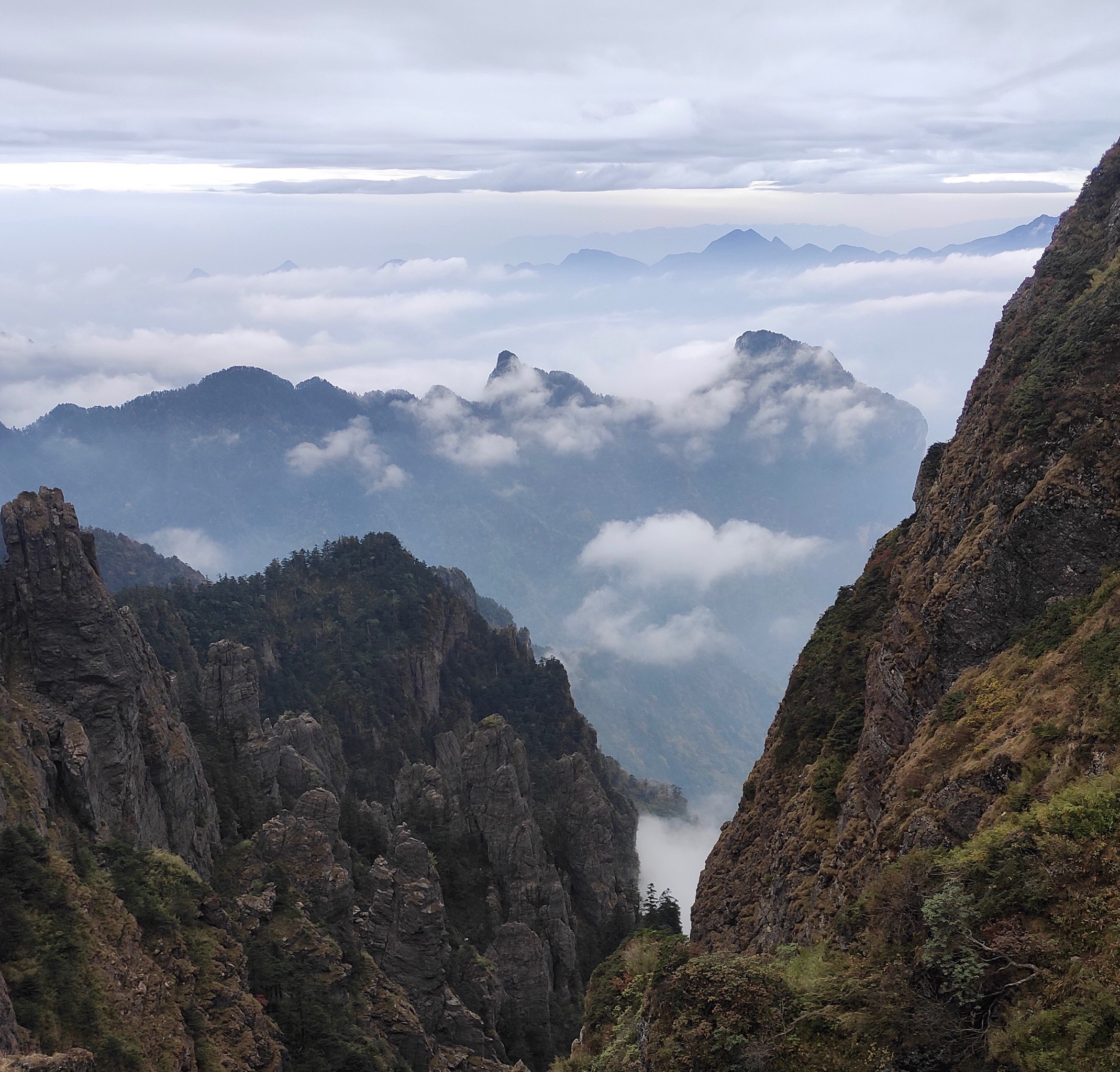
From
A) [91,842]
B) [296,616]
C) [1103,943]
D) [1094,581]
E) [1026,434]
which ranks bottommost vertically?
[1103,943]

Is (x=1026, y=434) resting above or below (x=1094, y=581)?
above

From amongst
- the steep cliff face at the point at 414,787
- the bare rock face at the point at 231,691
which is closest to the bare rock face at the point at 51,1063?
the steep cliff face at the point at 414,787

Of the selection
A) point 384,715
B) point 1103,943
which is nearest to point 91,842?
point 1103,943

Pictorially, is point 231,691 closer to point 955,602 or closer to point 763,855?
point 763,855

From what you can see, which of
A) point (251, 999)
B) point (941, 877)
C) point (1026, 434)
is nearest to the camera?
point (941, 877)

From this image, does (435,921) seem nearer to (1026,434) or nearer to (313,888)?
(313,888)

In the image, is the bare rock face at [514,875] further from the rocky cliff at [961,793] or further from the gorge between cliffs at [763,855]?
the rocky cliff at [961,793]

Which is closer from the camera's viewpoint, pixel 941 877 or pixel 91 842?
pixel 941 877

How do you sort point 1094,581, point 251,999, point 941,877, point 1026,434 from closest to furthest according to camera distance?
point 941,877 < point 1094,581 < point 1026,434 < point 251,999
